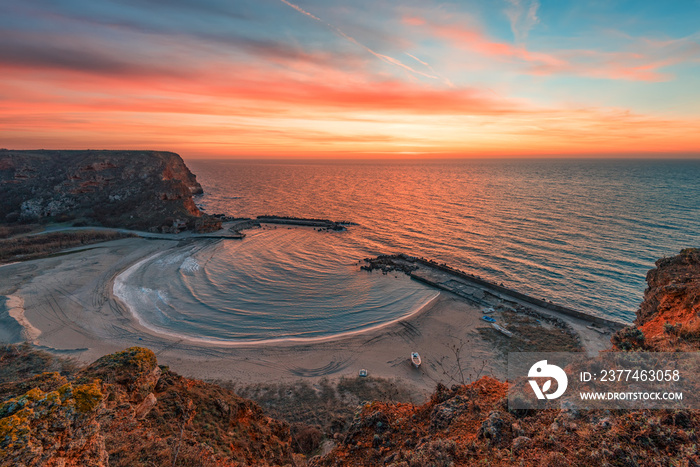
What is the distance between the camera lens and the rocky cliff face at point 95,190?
65062mm

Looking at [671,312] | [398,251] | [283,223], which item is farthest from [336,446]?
[283,223]

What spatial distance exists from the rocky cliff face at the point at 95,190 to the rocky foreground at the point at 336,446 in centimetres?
5875

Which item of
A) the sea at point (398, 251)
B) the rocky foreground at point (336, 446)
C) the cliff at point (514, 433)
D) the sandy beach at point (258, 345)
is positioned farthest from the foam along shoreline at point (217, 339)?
the cliff at point (514, 433)

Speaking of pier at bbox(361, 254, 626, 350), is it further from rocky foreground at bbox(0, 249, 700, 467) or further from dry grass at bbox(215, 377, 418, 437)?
rocky foreground at bbox(0, 249, 700, 467)

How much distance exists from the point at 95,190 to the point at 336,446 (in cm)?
9481

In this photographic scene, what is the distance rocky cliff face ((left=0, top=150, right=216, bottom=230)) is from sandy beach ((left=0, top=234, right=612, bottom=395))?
1236 inches

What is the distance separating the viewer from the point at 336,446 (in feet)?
29.8

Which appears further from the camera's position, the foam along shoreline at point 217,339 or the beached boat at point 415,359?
the foam along shoreline at point 217,339

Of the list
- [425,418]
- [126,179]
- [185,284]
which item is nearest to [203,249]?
[185,284]

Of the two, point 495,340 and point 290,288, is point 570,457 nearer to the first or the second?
point 495,340

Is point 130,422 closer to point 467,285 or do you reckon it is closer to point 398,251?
point 467,285

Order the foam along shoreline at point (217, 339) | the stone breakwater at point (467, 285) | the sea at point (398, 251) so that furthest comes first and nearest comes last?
the sea at point (398, 251), the stone breakwater at point (467, 285), the foam along shoreline at point (217, 339)

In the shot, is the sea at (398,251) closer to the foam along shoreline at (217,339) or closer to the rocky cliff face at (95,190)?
the foam along shoreline at (217,339)

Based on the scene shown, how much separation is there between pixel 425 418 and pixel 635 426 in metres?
5.12
